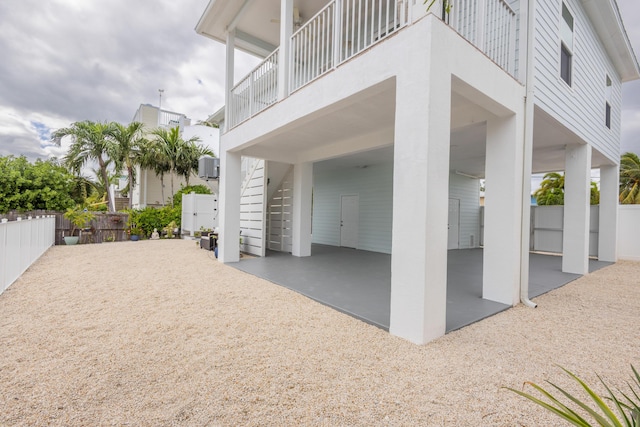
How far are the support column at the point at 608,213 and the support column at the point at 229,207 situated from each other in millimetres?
10641

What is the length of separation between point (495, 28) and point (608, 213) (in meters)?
7.82

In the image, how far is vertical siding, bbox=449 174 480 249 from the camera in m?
11.2

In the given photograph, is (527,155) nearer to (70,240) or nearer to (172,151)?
(70,240)

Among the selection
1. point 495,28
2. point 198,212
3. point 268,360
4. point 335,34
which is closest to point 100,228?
point 198,212

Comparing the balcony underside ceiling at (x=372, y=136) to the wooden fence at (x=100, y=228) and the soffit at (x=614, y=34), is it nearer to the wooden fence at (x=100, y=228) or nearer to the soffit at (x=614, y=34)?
the soffit at (x=614, y=34)

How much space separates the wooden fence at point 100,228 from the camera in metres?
10.3

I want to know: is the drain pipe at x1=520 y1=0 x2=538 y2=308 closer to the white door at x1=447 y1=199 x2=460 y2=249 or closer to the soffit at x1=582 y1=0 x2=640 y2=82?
the soffit at x1=582 y1=0 x2=640 y2=82

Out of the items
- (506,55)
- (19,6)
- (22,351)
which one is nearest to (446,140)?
Answer: (506,55)

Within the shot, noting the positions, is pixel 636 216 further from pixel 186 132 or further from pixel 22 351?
pixel 186 132

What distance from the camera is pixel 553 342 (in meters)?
3.01

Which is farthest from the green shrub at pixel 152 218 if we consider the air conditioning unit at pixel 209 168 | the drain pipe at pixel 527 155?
the drain pipe at pixel 527 155

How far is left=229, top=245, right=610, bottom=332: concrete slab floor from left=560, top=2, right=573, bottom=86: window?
165 inches

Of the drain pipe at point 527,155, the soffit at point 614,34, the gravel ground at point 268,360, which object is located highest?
the soffit at point 614,34

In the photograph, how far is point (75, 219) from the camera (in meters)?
10.2
